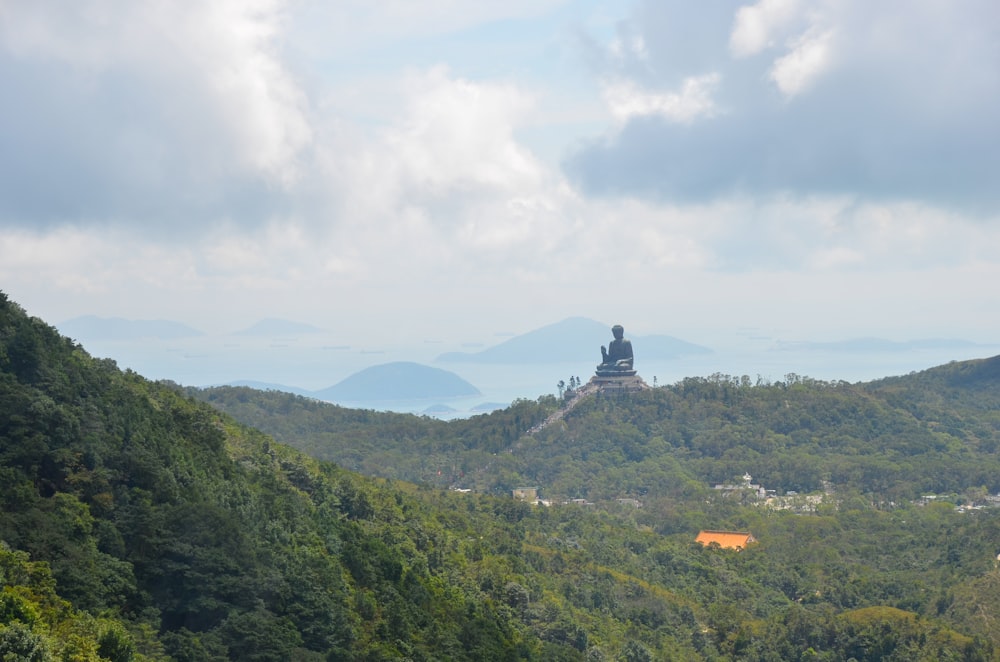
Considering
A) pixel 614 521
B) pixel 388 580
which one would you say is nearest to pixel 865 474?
pixel 614 521

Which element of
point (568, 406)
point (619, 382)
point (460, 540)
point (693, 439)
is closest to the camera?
point (460, 540)

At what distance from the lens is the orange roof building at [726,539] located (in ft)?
272

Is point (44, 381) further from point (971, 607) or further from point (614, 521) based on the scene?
point (614, 521)

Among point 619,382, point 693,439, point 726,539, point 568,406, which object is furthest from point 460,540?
point 619,382

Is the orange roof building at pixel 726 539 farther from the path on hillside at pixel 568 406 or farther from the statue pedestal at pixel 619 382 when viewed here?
the statue pedestal at pixel 619 382

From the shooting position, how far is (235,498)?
143ft

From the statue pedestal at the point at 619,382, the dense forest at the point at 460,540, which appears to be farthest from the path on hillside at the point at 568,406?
the dense forest at the point at 460,540

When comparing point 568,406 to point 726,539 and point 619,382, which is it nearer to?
point 619,382

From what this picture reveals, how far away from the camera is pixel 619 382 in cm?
12938

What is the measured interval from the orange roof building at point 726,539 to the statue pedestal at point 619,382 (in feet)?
139

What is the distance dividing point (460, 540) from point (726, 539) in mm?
29534

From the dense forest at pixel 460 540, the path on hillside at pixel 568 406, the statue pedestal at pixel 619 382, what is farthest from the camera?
the statue pedestal at pixel 619 382

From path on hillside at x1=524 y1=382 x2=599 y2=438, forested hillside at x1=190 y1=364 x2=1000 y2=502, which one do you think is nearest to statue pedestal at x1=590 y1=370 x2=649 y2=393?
path on hillside at x1=524 y1=382 x2=599 y2=438

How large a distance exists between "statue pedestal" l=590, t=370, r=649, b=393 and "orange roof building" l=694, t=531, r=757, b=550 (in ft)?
139
